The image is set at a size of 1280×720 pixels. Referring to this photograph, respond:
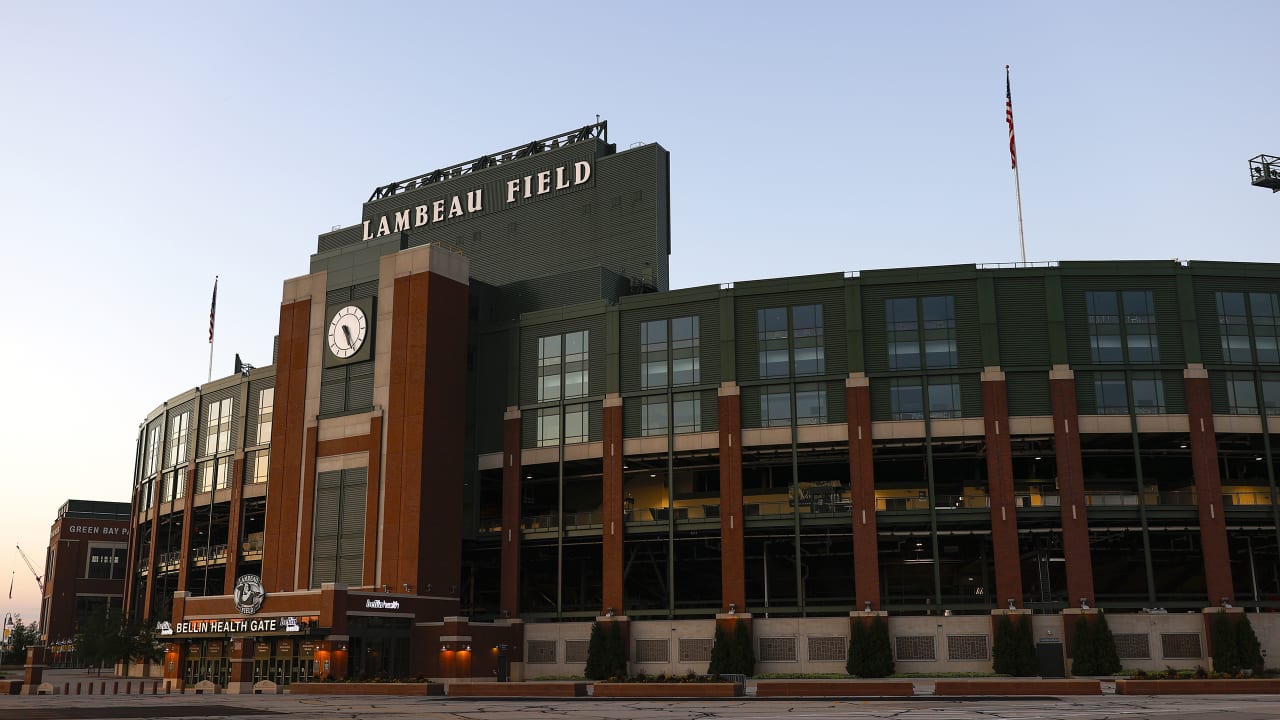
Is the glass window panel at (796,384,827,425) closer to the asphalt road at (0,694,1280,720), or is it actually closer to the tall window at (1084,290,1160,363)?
the tall window at (1084,290,1160,363)

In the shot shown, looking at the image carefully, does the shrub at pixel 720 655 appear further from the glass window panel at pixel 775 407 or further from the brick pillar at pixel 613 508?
the glass window panel at pixel 775 407

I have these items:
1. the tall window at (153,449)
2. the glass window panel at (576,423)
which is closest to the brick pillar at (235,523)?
the tall window at (153,449)

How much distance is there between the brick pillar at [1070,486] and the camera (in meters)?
74.8

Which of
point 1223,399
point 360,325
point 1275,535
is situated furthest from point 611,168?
point 1275,535

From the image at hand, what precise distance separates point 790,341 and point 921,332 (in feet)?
30.3

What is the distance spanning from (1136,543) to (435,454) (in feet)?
174

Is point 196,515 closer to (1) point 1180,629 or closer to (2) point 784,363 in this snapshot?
(2) point 784,363

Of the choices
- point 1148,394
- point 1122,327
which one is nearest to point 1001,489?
point 1148,394

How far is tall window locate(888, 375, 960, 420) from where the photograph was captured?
7988cm

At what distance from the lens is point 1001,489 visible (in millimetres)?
77250

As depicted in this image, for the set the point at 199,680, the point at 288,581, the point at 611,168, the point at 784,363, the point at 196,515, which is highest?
the point at 611,168

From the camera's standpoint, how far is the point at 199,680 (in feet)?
273

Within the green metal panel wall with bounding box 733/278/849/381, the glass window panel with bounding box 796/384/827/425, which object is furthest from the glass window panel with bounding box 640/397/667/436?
the glass window panel with bounding box 796/384/827/425

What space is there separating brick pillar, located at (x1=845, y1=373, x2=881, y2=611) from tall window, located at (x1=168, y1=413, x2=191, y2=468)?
70.1 m
